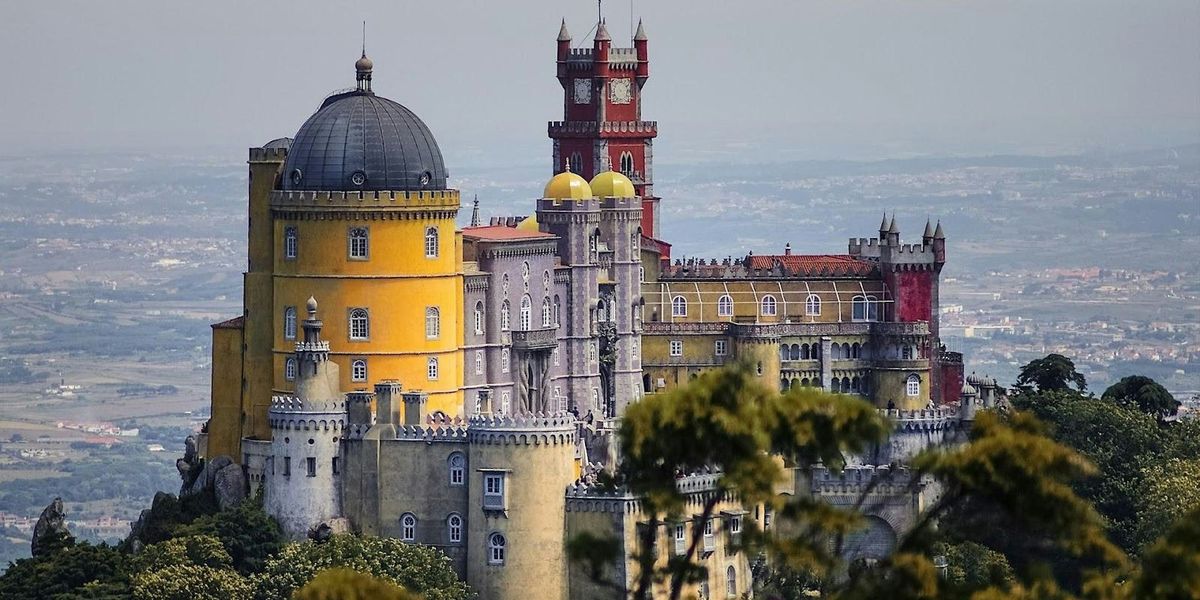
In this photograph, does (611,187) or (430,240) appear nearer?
(430,240)

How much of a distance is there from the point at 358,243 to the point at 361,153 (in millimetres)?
3414

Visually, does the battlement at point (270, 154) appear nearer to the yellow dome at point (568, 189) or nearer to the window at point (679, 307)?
the yellow dome at point (568, 189)

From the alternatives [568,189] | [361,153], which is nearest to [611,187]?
[568,189]

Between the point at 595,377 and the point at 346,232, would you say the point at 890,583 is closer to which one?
the point at 346,232

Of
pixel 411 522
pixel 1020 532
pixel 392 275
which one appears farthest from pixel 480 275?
pixel 1020 532

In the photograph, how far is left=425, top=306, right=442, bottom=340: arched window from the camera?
414 feet

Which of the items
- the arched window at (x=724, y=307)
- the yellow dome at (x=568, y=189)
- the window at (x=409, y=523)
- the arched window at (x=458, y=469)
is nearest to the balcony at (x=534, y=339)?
the yellow dome at (x=568, y=189)

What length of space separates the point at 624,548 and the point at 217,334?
887 inches

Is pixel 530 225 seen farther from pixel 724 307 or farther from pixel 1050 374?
pixel 1050 374

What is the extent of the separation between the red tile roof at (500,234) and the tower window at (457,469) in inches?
571

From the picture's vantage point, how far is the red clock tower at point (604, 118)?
155500mm

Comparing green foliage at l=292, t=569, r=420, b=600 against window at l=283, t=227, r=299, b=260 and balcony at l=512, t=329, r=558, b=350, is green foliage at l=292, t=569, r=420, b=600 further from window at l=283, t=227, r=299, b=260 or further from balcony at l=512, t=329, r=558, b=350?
balcony at l=512, t=329, r=558, b=350

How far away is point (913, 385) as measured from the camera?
142 metres

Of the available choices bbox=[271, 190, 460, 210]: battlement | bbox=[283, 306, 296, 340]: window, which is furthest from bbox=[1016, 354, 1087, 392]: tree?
bbox=[283, 306, 296, 340]: window
